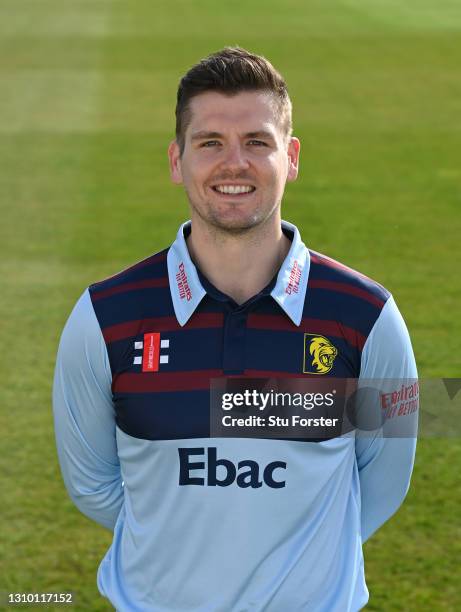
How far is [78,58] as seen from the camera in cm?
2411

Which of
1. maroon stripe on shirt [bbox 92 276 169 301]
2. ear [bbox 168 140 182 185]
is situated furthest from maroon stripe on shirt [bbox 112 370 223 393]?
ear [bbox 168 140 182 185]

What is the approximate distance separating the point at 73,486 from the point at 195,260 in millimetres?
910

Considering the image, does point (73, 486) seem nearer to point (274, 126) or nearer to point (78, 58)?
point (274, 126)

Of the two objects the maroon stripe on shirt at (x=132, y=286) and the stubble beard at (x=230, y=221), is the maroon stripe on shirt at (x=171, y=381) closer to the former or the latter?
the maroon stripe on shirt at (x=132, y=286)

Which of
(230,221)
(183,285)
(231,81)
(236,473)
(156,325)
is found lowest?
(236,473)

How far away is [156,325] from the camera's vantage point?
276 cm

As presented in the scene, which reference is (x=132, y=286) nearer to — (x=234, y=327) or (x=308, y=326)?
(x=234, y=327)

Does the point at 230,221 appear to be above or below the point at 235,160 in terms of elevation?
below

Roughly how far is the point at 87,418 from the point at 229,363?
530 millimetres

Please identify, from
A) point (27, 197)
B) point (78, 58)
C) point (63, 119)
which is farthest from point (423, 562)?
point (78, 58)

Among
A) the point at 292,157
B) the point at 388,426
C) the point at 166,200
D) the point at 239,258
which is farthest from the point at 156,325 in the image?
the point at 166,200

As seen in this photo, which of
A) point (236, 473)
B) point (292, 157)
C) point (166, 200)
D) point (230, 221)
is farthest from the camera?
point (166, 200)

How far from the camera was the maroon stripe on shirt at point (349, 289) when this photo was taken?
278 centimetres

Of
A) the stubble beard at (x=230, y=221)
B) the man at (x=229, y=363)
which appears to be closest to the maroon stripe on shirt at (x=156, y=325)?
the man at (x=229, y=363)
